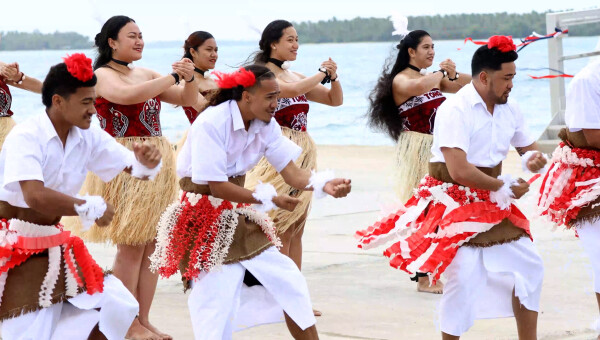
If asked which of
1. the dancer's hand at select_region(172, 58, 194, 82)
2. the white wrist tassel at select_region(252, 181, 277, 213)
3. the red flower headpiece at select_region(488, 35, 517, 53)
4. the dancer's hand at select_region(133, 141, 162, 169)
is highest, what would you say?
the red flower headpiece at select_region(488, 35, 517, 53)

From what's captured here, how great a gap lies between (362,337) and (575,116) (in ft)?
5.16

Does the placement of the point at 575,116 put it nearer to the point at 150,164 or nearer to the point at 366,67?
the point at 150,164

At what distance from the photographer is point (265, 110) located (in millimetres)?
4551

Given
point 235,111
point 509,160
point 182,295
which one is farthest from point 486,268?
point 509,160

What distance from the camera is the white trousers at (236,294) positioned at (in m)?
4.44

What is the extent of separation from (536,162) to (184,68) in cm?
199

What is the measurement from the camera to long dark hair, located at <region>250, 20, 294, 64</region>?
6.38 m

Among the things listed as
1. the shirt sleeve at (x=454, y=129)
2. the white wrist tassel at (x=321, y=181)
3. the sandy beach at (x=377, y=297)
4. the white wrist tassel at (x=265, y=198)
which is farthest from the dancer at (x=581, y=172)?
Answer: the white wrist tassel at (x=265, y=198)

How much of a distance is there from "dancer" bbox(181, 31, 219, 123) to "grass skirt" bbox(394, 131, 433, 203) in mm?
1308

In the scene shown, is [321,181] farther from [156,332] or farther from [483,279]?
[156,332]

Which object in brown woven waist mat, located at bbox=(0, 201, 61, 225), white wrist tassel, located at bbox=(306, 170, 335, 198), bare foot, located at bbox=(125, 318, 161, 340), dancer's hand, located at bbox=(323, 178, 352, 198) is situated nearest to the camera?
brown woven waist mat, located at bbox=(0, 201, 61, 225)

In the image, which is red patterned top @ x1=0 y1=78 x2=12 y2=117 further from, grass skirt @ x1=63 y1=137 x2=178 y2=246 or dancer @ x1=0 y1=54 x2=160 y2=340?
dancer @ x1=0 y1=54 x2=160 y2=340

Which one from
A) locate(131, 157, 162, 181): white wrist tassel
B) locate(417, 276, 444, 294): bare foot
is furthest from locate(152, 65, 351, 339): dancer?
locate(417, 276, 444, 294): bare foot

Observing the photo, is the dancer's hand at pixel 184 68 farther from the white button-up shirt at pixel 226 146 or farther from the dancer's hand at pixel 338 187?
the dancer's hand at pixel 338 187
